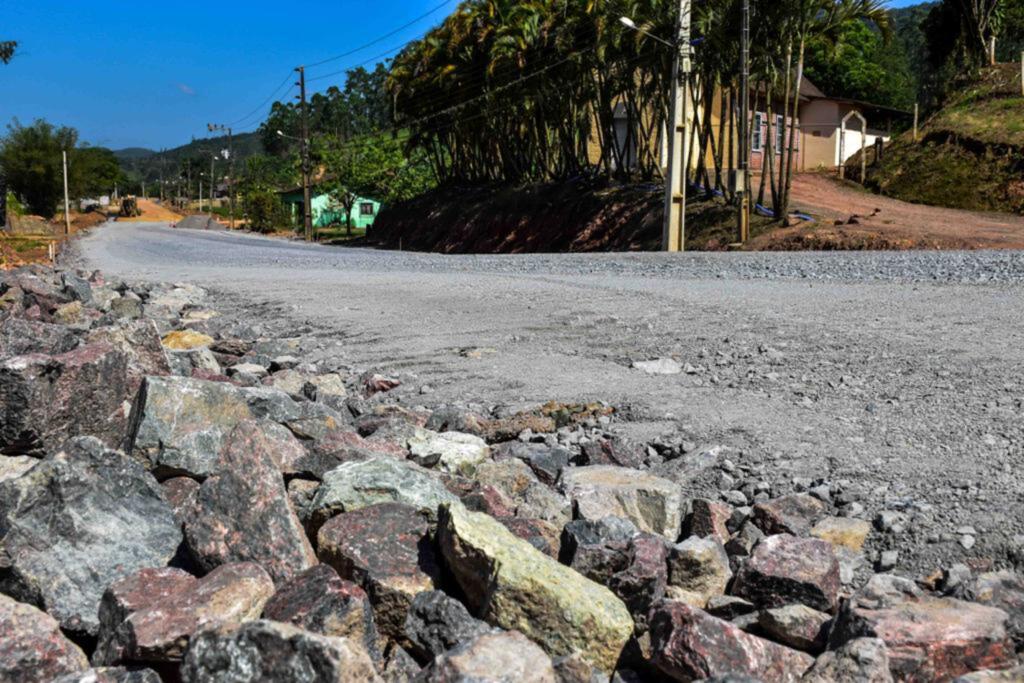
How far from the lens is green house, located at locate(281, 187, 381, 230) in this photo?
76669 mm

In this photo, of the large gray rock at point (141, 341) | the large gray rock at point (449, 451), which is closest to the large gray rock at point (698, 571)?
the large gray rock at point (449, 451)

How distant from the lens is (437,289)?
1204 cm

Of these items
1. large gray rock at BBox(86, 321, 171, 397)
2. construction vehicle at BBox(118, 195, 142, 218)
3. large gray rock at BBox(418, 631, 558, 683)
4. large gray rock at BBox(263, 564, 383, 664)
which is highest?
construction vehicle at BBox(118, 195, 142, 218)

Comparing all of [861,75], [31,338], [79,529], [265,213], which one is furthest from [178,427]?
[265,213]

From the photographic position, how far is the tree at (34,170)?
261ft

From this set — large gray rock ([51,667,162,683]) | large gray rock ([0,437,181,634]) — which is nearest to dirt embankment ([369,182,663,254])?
large gray rock ([0,437,181,634])

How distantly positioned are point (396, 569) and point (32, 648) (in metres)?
1.06

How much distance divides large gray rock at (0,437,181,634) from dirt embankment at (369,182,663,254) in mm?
22367

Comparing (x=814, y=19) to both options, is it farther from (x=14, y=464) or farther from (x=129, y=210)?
(x=129, y=210)

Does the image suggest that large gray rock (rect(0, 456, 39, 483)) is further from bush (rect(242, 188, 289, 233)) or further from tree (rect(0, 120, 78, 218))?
tree (rect(0, 120, 78, 218))

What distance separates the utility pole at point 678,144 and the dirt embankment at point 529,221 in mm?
2935

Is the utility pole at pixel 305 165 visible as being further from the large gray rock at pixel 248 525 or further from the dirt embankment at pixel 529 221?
the large gray rock at pixel 248 525

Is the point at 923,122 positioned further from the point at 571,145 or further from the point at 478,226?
the point at 478,226

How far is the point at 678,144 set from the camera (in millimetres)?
22469
